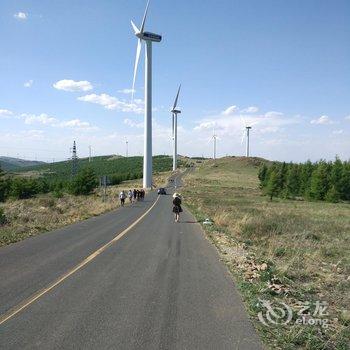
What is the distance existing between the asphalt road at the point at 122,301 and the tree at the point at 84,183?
60.4 metres

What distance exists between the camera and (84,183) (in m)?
75.6

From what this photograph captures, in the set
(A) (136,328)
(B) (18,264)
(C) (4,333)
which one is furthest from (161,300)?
(B) (18,264)

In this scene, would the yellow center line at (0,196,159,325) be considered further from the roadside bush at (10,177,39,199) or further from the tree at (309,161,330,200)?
Result: the tree at (309,161,330,200)

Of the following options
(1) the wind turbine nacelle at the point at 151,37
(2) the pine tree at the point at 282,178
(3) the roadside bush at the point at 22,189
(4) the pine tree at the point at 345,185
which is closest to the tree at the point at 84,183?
(3) the roadside bush at the point at 22,189

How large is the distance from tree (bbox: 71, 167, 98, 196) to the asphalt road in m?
60.4

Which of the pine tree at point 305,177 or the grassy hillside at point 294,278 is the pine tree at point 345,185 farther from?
the grassy hillside at point 294,278

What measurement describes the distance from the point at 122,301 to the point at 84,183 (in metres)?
68.6

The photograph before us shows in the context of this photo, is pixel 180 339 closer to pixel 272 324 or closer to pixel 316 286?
pixel 272 324

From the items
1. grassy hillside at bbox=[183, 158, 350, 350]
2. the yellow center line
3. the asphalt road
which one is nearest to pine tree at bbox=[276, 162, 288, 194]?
grassy hillside at bbox=[183, 158, 350, 350]

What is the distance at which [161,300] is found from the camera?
335 inches

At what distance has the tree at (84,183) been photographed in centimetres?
7500

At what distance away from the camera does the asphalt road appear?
21.0 ft

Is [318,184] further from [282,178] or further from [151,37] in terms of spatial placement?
[151,37]

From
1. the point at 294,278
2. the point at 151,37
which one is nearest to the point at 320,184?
the point at 151,37
